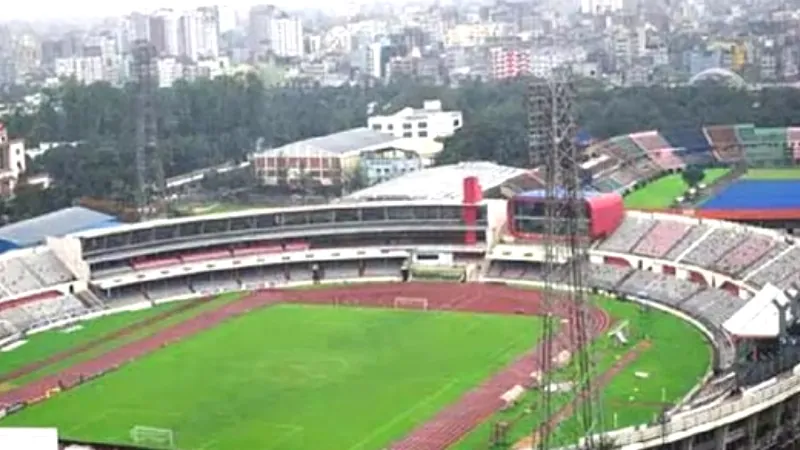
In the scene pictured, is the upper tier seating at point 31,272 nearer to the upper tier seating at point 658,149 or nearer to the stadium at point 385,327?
the stadium at point 385,327

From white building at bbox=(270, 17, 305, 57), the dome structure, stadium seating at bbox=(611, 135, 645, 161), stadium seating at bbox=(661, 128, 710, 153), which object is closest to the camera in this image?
stadium seating at bbox=(611, 135, 645, 161)

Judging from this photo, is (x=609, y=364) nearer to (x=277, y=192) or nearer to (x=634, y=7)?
(x=277, y=192)

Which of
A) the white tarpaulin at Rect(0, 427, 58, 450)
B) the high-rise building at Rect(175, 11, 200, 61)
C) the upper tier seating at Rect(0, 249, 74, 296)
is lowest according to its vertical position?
the upper tier seating at Rect(0, 249, 74, 296)

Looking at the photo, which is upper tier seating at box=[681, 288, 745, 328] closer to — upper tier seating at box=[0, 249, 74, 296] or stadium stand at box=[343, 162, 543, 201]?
stadium stand at box=[343, 162, 543, 201]

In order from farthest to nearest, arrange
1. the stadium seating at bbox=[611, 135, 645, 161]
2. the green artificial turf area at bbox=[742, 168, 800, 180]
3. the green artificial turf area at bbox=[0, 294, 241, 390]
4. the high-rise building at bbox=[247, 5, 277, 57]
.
A: the high-rise building at bbox=[247, 5, 277, 57], the stadium seating at bbox=[611, 135, 645, 161], the green artificial turf area at bbox=[742, 168, 800, 180], the green artificial turf area at bbox=[0, 294, 241, 390]

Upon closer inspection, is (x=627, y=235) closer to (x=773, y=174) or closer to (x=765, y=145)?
(x=773, y=174)

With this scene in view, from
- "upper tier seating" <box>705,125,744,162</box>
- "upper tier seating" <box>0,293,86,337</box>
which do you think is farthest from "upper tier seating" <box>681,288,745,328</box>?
"upper tier seating" <box>705,125,744,162</box>

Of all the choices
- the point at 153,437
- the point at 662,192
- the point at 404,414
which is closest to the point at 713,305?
the point at 404,414

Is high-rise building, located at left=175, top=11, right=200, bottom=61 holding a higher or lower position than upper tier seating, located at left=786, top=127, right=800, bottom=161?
higher
